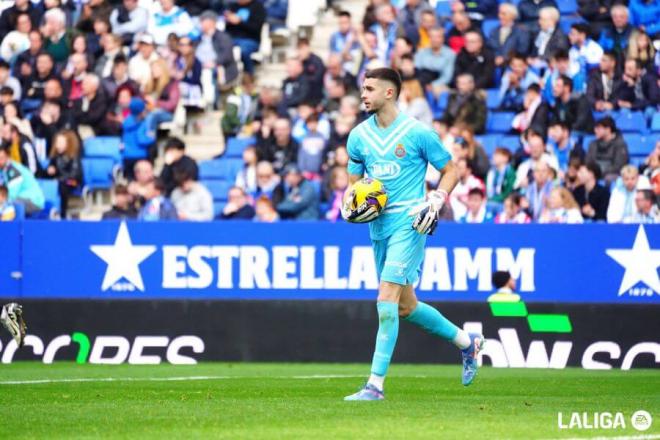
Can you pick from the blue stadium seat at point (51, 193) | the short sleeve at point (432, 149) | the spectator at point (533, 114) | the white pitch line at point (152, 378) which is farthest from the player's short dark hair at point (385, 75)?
the blue stadium seat at point (51, 193)

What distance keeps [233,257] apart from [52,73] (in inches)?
298

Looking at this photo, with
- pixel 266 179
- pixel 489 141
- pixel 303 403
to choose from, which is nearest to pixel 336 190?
pixel 266 179

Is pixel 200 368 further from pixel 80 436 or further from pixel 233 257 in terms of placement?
pixel 80 436

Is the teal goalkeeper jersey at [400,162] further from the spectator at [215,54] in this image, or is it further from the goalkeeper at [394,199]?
the spectator at [215,54]

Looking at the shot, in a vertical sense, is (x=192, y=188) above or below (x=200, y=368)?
above

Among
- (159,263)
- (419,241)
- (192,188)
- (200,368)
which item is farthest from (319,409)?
(192,188)

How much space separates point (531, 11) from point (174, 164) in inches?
240

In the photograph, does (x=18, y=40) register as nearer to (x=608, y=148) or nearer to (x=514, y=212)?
(x=514, y=212)

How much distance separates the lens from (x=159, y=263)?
1823cm

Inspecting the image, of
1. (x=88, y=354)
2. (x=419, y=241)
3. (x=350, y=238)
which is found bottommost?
(x=88, y=354)

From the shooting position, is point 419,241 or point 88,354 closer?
point 419,241

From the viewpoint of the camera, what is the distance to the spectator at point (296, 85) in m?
22.7

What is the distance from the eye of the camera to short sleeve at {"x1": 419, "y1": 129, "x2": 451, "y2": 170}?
10.8m

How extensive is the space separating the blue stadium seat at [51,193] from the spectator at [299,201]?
3712 mm
